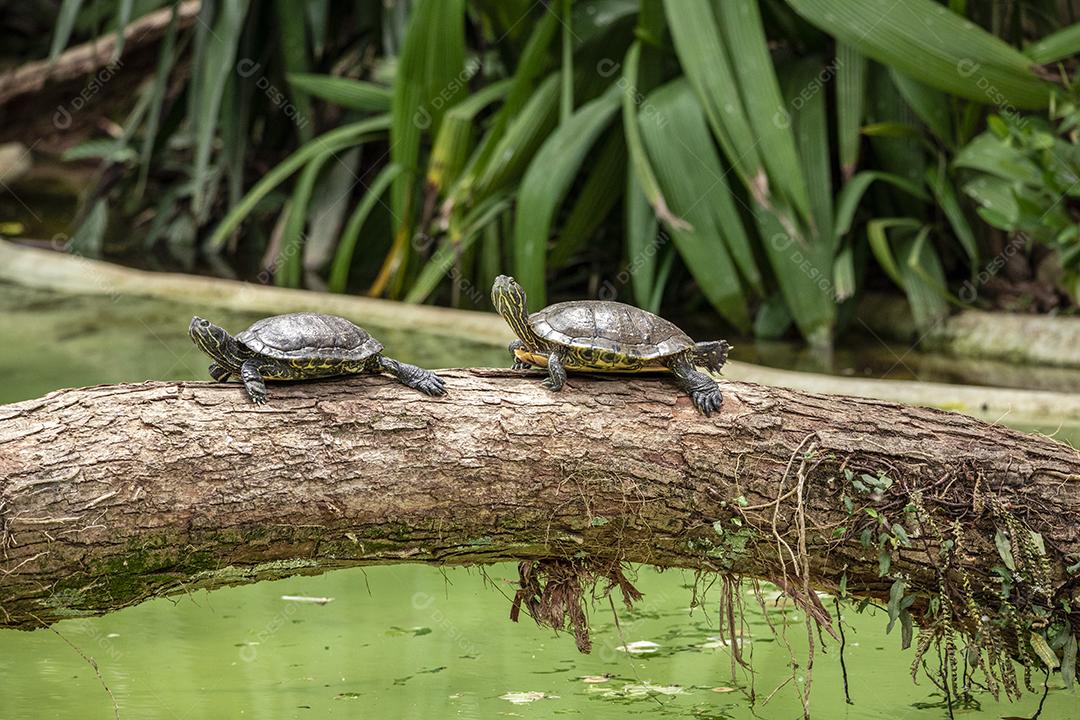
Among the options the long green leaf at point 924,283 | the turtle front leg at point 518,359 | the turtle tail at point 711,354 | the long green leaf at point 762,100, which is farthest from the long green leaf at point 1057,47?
the turtle front leg at point 518,359

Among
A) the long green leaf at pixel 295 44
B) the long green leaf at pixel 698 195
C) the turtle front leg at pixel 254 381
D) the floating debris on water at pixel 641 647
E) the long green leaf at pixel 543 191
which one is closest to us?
the turtle front leg at pixel 254 381

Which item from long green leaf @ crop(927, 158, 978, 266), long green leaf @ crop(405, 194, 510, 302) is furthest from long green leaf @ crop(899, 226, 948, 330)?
long green leaf @ crop(405, 194, 510, 302)

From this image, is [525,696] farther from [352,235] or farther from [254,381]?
[352,235]

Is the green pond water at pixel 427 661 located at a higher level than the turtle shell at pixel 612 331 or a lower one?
lower

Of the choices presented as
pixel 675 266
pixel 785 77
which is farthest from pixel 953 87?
pixel 675 266

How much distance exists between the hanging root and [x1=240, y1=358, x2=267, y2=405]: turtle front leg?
86cm

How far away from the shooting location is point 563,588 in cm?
325

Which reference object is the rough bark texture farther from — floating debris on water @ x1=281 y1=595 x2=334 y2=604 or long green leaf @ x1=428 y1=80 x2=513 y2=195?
long green leaf @ x1=428 y1=80 x2=513 y2=195

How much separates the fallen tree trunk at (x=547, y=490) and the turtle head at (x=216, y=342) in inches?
3.1

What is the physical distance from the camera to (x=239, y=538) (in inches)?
115

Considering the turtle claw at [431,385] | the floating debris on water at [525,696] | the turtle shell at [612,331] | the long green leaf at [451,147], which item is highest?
the long green leaf at [451,147]

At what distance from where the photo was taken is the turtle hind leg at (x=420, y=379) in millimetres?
3092

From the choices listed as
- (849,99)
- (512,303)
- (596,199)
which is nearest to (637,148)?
(596,199)

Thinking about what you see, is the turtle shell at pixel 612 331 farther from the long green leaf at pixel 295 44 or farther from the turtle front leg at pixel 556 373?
the long green leaf at pixel 295 44
